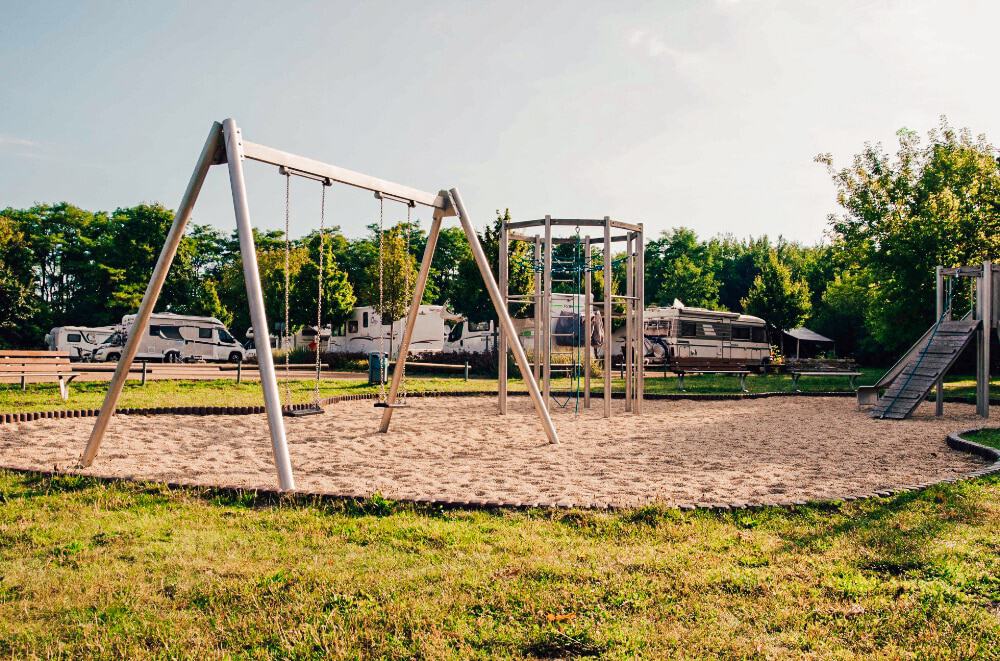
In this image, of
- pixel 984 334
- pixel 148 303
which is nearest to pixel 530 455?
pixel 148 303

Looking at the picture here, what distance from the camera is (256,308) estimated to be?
6.04 meters

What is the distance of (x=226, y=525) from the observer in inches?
188

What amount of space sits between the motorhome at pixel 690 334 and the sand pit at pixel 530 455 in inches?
638

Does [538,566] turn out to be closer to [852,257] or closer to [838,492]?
[838,492]

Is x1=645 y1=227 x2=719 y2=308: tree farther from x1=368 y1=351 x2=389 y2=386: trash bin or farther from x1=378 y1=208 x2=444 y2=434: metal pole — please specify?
x1=378 y1=208 x2=444 y2=434: metal pole

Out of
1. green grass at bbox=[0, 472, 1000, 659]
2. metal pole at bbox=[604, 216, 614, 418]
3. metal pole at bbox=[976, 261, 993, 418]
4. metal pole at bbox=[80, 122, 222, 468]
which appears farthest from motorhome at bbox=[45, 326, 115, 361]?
metal pole at bbox=[976, 261, 993, 418]

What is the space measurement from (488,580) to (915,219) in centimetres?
2207

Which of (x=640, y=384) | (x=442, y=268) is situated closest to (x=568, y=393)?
(x=640, y=384)

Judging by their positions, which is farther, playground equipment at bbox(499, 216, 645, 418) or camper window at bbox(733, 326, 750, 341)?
camper window at bbox(733, 326, 750, 341)

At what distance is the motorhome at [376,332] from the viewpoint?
35.3 metres

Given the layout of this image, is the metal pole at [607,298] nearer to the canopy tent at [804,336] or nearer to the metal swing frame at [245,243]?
the metal swing frame at [245,243]

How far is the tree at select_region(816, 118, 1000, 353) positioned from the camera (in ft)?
68.9

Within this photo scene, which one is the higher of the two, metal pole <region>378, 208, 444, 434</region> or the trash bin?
metal pole <region>378, 208, 444, 434</region>

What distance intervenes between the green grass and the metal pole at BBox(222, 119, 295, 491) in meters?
0.49
